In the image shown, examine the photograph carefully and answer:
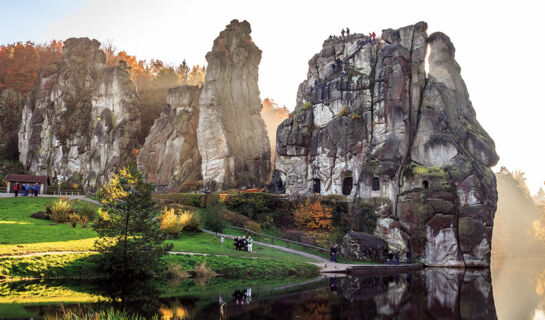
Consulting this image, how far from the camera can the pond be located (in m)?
16.8

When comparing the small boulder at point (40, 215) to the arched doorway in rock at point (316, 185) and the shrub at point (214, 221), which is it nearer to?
the shrub at point (214, 221)

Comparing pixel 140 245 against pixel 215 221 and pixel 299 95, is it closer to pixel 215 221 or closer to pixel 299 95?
pixel 215 221

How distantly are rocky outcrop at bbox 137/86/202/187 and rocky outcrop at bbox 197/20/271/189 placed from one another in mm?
5184

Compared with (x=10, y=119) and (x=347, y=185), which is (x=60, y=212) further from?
(x=10, y=119)

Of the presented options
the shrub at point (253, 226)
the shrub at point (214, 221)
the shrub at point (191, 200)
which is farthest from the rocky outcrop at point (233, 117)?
the shrub at point (214, 221)

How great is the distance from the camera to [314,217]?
4469 centimetres

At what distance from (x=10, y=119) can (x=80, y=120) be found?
62.5 ft

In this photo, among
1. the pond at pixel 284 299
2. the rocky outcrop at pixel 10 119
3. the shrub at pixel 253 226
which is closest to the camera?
the pond at pixel 284 299

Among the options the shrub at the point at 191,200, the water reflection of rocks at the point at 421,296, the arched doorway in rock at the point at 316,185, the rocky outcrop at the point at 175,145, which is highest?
the rocky outcrop at the point at 175,145

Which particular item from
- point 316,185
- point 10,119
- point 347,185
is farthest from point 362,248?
point 10,119

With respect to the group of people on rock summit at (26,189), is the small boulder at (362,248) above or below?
below


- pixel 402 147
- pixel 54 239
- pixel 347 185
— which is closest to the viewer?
pixel 54 239

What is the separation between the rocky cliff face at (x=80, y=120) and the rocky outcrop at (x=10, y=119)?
392cm

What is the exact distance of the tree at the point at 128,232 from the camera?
23.9 m
